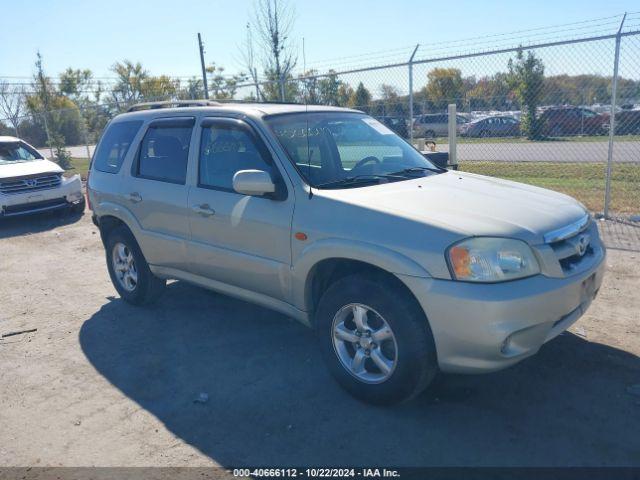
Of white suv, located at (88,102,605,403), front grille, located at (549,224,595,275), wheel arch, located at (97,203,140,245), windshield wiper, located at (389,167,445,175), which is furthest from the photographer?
wheel arch, located at (97,203,140,245)

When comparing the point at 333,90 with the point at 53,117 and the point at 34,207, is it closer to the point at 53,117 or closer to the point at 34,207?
the point at 34,207

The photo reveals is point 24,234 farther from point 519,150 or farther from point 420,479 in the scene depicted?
point 519,150

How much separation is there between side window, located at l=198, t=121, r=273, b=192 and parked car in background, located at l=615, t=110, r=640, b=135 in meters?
7.75

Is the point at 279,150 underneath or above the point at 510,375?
above

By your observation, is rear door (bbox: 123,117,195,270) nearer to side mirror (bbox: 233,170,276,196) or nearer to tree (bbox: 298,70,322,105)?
side mirror (bbox: 233,170,276,196)

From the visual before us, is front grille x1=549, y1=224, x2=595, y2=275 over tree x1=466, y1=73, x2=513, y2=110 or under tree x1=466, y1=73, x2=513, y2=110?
under

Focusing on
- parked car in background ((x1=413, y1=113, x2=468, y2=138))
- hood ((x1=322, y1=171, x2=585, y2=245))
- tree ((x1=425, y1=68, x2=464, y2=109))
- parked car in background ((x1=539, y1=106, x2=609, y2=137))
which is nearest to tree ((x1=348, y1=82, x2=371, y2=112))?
parked car in background ((x1=413, y1=113, x2=468, y2=138))

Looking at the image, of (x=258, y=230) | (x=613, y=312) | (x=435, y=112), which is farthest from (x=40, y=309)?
(x=435, y=112)

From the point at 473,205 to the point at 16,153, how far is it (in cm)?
1072

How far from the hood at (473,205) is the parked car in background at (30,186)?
8.37 metres

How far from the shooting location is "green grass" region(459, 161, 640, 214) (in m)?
8.91

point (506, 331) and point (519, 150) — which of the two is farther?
point (519, 150)

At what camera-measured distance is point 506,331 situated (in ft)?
10.1

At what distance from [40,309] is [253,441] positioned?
3658 mm
